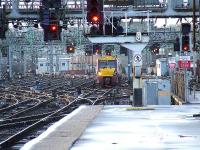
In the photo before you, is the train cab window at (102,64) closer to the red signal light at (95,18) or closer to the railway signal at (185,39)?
the railway signal at (185,39)

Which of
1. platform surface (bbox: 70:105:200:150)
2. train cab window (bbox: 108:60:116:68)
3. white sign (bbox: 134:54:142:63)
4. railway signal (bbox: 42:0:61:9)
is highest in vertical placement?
railway signal (bbox: 42:0:61:9)

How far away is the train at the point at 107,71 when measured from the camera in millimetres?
55844

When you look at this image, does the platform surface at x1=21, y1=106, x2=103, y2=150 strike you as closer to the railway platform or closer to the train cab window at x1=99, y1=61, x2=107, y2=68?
the railway platform

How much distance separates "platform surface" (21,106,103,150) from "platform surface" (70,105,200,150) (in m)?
0.21

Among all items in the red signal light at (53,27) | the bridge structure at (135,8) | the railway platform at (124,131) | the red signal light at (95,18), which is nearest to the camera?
the railway platform at (124,131)

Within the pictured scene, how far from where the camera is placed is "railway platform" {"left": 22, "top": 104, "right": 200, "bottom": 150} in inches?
501

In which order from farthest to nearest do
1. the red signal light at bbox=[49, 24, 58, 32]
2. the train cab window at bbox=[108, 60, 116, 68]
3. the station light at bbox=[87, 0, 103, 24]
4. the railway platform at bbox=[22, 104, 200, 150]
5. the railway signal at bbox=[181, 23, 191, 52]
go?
the train cab window at bbox=[108, 60, 116, 68] → the red signal light at bbox=[49, 24, 58, 32] → the railway signal at bbox=[181, 23, 191, 52] → the station light at bbox=[87, 0, 103, 24] → the railway platform at bbox=[22, 104, 200, 150]

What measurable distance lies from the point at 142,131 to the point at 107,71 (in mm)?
40429

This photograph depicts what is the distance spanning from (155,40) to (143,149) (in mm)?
57957

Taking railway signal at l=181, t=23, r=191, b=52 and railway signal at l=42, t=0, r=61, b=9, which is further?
railway signal at l=42, t=0, r=61, b=9

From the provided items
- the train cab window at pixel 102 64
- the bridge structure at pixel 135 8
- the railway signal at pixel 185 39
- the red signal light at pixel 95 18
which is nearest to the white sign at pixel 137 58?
the red signal light at pixel 95 18

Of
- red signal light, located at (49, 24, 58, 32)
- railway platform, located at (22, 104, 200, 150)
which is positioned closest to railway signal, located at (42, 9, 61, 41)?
red signal light, located at (49, 24, 58, 32)

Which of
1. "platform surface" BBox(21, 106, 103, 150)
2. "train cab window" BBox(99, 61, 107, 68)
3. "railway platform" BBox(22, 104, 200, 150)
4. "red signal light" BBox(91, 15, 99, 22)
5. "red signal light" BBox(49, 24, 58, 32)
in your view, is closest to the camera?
"platform surface" BBox(21, 106, 103, 150)

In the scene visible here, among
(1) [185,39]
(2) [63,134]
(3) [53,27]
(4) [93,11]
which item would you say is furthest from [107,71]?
(2) [63,134]
